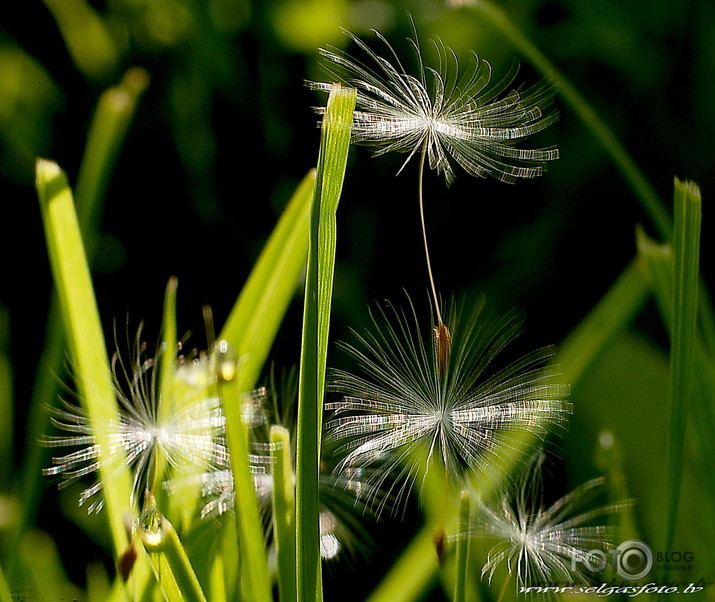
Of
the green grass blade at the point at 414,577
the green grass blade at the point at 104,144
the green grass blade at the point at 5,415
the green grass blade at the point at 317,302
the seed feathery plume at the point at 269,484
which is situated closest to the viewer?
the green grass blade at the point at 317,302

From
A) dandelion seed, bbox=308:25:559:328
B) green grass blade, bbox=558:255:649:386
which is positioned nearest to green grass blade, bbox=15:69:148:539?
dandelion seed, bbox=308:25:559:328

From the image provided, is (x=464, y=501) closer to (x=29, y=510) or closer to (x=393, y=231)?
(x=29, y=510)

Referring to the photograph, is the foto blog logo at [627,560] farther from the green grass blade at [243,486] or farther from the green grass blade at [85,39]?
the green grass blade at [85,39]

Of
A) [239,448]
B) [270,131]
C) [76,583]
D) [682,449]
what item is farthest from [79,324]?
[270,131]

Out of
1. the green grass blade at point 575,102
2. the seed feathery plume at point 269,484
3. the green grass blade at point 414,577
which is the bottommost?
the green grass blade at point 414,577

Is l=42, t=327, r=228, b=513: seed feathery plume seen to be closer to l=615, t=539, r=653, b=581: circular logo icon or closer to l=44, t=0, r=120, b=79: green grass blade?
l=615, t=539, r=653, b=581: circular logo icon

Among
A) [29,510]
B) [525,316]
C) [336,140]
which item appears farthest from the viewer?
[525,316]

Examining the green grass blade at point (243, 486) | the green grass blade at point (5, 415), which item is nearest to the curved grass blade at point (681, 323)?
the green grass blade at point (243, 486)
